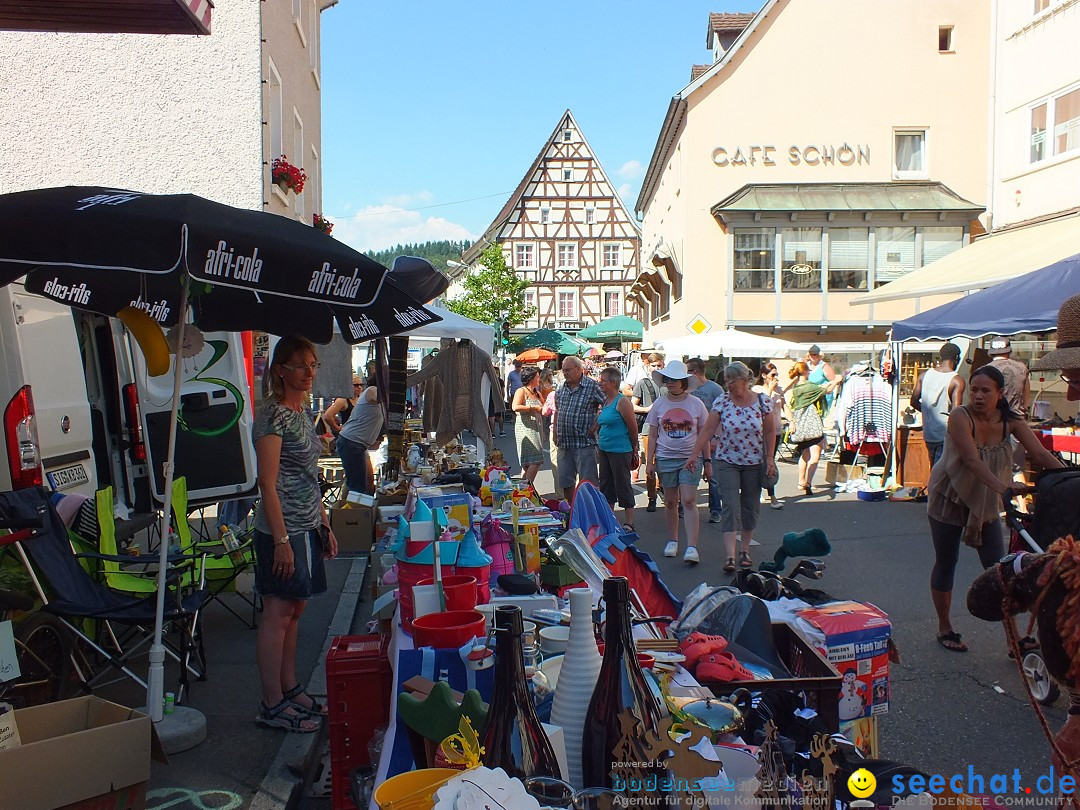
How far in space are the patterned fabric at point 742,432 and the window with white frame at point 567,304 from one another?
1993 inches

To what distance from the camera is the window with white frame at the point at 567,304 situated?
5778cm

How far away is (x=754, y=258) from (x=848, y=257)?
8.94ft

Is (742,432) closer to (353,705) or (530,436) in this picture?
(530,436)

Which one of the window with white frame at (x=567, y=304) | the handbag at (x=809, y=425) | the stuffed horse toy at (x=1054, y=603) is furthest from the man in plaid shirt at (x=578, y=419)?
the window with white frame at (x=567, y=304)

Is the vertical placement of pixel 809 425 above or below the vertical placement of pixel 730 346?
below

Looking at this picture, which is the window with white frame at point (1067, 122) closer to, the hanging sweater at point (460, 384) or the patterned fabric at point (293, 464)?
the hanging sweater at point (460, 384)

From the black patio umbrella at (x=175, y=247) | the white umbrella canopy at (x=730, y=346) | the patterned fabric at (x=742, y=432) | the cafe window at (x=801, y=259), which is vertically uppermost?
the cafe window at (x=801, y=259)

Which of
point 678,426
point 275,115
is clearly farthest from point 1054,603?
point 275,115

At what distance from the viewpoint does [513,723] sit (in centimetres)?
173

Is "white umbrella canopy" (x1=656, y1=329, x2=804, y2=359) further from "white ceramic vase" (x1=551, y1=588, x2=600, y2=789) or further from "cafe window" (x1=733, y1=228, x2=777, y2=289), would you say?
"white ceramic vase" (x1=551, y1=588, x2=600, y2=789)

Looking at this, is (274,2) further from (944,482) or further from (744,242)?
(744,242)

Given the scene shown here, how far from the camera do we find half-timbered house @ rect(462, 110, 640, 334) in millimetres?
55781

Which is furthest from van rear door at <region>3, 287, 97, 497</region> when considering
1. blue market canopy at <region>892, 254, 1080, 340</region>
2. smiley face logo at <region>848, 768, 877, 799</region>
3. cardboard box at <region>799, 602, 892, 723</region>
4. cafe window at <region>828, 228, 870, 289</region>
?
cafe window at <region>828, 228, 870, 289</region>

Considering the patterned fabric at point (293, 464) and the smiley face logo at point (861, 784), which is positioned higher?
the patterned fabric at point (293, 464)
